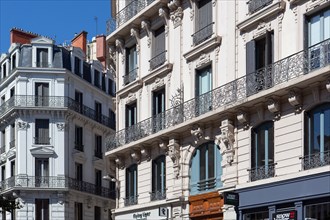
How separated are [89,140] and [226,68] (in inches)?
1111

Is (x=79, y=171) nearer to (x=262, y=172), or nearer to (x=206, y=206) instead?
(x=206, y=206)

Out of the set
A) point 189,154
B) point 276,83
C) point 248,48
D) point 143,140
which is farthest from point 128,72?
point 276,83

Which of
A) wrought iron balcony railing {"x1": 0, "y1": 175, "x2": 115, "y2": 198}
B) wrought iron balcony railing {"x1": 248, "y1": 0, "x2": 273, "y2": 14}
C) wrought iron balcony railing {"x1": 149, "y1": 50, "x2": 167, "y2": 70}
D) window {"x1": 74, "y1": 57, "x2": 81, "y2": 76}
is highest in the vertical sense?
window {"x1": 74, "y1": 57, "x2": 81, "y2": 76}

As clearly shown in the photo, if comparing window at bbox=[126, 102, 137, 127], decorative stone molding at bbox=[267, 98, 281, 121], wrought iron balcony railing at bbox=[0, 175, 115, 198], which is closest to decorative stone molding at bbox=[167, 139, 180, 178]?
window at bbox=[126, 102, 137, 127]

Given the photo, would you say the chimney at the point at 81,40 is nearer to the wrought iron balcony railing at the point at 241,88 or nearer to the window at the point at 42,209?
the window at the point at 42,209

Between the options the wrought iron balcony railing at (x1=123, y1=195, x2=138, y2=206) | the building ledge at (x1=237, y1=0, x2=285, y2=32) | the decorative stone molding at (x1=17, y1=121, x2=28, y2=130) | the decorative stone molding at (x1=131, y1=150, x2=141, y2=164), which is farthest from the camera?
the decorative stone molding at (x1=17, y1=121, x2=28, y2=130)

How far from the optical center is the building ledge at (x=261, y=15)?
857 inches

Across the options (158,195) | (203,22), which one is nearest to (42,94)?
(158,195)

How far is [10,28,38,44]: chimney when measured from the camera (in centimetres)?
5474

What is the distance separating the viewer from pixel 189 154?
85.6 feet

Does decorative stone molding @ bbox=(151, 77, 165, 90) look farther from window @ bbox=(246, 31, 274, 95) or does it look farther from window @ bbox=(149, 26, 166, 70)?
window @ bbox=(246, 31, 274, 95)

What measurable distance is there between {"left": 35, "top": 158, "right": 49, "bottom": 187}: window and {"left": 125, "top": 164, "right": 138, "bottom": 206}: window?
18.1 meters

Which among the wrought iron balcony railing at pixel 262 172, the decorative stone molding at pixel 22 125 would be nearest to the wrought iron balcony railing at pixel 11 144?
the decorative stone molding at pixel 22 125

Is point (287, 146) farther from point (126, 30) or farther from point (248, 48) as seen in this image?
point (126, 30)
